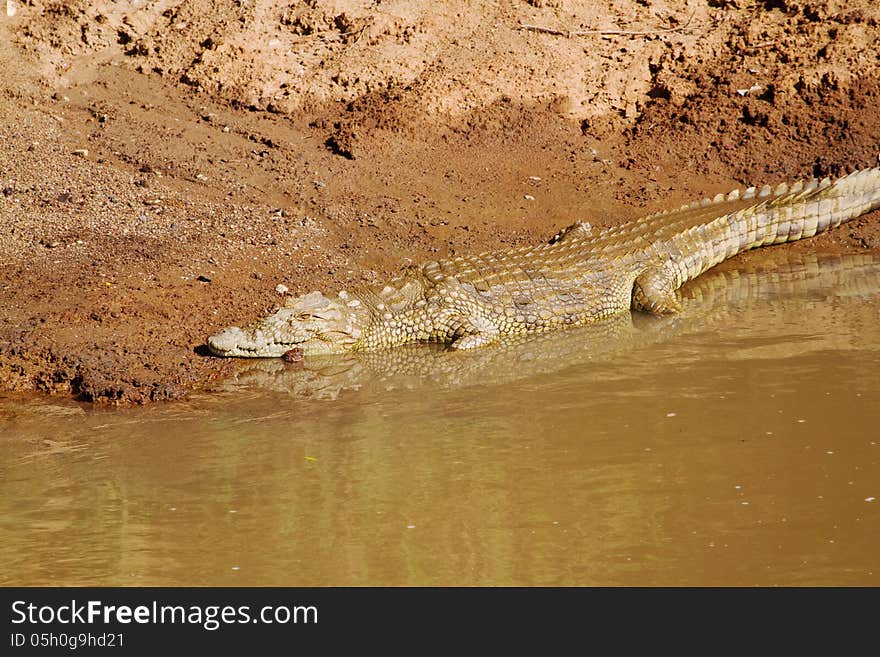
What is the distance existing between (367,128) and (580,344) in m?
4.09

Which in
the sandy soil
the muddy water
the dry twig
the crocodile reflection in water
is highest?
the dry twig

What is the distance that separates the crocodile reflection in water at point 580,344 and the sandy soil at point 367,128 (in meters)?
0.71

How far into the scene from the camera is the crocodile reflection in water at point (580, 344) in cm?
682

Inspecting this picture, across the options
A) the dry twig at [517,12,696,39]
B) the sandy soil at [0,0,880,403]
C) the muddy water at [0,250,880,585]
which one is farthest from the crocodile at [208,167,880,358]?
the dry twig at [517,12,696,39]

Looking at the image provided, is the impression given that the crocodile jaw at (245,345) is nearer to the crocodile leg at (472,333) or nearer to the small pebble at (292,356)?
the small pebble at (292,356)

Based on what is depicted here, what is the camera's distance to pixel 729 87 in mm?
10539

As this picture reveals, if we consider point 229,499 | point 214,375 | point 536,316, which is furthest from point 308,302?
point 229,499

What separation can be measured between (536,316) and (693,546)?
366 cm

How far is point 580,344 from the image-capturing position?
7.29 m

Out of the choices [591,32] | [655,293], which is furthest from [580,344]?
[591,32]

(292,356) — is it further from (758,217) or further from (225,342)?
(758,217)

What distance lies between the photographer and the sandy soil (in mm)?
8500

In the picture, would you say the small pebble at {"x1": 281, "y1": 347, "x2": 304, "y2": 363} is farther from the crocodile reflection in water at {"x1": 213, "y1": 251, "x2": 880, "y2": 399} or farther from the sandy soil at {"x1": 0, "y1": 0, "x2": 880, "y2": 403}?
the sandy soil at {"x1": 0, "y1": 0, "x2": 880, "y2": 403}
